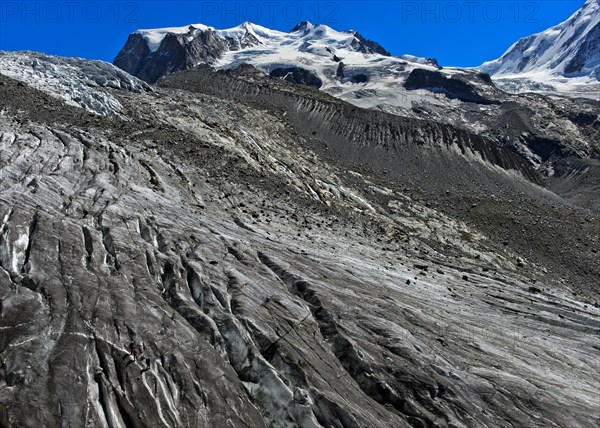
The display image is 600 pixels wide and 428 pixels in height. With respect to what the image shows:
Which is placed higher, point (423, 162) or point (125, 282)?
point (423, 162)

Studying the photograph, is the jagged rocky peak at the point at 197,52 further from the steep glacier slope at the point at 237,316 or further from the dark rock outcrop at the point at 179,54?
the steep glacier slope at the point at 237,316

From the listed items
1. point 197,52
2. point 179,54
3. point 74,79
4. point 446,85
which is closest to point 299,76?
point 446,85

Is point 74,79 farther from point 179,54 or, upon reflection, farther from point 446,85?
point 179,54

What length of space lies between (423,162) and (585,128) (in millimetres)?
52573

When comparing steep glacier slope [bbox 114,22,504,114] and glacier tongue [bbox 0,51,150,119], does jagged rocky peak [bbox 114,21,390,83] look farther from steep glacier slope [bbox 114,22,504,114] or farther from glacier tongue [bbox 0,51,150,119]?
glacier tongue [bbox 0,51,150,119]

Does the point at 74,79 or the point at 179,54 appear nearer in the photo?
the point at 74,79

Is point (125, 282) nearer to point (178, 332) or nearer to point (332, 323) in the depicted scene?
point (178, 332)

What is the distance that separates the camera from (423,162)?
5509 centimetres

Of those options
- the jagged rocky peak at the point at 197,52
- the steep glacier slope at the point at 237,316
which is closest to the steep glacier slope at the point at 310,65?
the jagged rocky peak at the point at 197,52

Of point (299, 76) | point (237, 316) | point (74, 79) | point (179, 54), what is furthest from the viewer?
point (179, 54)

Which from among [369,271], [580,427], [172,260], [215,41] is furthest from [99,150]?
[215,41]

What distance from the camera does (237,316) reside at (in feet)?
42.8

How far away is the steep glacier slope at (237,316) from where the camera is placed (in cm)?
1038

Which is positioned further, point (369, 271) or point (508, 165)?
point (508, 165)
